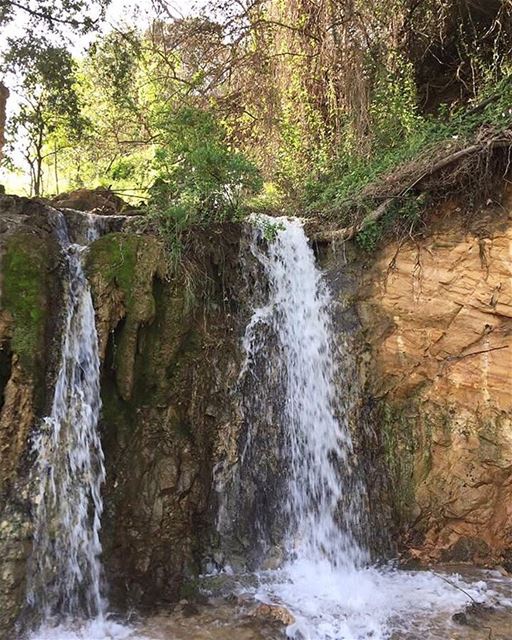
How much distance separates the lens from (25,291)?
441 centimetres

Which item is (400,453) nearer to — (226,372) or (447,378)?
(447,378)

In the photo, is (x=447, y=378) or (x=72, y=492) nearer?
(x=72, y=492)

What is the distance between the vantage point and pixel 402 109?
7.39 m

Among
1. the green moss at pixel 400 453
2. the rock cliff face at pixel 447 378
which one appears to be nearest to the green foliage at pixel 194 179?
the rock cliff face at pixel 447 378

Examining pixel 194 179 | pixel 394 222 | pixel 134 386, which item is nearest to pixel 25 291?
pixel 134 386

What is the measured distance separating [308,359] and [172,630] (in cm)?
303

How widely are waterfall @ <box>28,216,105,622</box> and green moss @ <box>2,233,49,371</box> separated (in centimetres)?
30

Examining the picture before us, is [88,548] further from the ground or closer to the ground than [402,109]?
closer to the ground

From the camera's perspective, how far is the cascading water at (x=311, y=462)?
465 centimetres

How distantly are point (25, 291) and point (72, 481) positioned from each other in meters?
1.67

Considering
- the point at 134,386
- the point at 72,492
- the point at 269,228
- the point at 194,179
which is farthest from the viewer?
the point at 269,228

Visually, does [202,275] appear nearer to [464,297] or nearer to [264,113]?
[464,297]

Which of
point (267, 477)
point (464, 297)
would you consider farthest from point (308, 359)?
point (464, 297)

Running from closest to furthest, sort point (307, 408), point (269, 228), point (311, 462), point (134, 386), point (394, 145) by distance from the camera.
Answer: point (134, 386) < point (311, 462) < point (307, 408) < point (269, 228) < point (394, 145)
